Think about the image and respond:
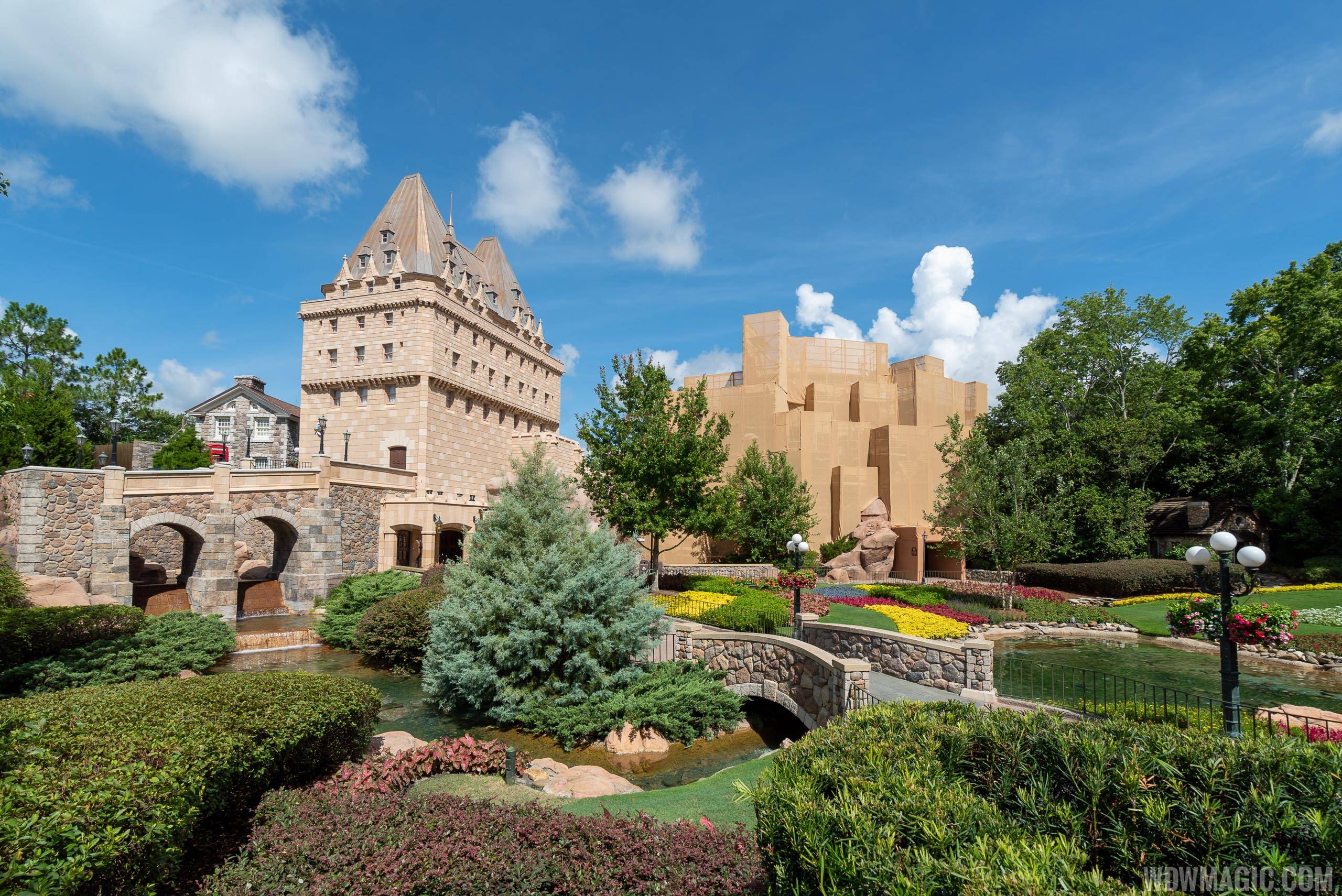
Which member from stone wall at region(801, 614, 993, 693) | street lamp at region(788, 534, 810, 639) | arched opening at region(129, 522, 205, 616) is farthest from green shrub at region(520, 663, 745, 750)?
arched opening at region(129, 522, 205, 616)

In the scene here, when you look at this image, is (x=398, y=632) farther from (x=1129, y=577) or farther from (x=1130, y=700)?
(x=1129, y=577)

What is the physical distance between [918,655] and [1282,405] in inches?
1234

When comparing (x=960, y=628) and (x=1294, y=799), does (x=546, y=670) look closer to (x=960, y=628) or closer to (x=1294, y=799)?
(x=1294, y=799)

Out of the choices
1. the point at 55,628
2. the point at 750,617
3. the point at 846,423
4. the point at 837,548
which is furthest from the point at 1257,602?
the point at 55,628

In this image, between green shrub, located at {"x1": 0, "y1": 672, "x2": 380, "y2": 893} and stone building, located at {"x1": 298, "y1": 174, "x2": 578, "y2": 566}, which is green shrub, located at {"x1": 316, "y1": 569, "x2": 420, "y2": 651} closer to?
stone building, located at {"x1": 298, "y1": 174, "x2": 578, "y2": 566}

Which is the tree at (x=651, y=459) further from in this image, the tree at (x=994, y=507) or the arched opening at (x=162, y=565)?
the arched opening at (x=162, y=565)

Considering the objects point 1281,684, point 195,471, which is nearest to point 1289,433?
point 1281,684

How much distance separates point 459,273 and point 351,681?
3464cm

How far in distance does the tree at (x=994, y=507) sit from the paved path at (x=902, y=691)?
1360 centimetres

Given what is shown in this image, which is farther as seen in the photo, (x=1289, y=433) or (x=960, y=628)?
(x=1289, y=433)

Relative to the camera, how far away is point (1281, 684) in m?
13.9

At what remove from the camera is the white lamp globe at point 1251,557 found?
7.66 m

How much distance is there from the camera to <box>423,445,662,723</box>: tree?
12023 millimetres

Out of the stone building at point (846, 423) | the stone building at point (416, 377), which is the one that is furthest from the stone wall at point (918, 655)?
the stone building at point (416, 377)
